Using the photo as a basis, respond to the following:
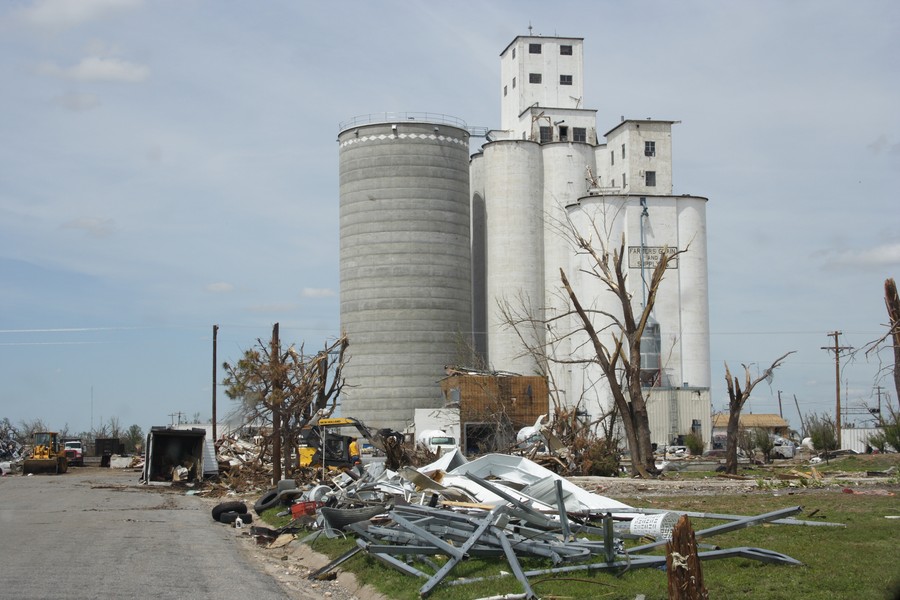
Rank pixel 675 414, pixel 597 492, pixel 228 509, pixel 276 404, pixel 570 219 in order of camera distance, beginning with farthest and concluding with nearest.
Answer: pixel 570 219 < pixel 675 414 < pixel 276 404 < pixel 228 509 < pixel 597 492

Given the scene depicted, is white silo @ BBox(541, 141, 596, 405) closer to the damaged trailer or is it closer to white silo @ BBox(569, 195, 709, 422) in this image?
white silo @ BBox(569, 195, 709, 422)

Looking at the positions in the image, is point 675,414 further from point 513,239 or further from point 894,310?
point 894,310

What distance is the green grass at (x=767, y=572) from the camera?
10.7 m

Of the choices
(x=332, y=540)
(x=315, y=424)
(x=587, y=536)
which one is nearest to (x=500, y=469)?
(x=332, y=540)

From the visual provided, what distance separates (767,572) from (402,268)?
71.7m

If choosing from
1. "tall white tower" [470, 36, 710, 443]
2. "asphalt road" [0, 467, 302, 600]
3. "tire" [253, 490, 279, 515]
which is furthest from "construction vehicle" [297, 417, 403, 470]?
"tall white tower" [470, 36, 710, 443]

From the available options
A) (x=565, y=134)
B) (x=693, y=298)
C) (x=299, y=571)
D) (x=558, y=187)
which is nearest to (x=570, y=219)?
(x=558, y=187)

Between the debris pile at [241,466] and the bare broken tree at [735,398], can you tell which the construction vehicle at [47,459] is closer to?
the debris pile at [241,466]

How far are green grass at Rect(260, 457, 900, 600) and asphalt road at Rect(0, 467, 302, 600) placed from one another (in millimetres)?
2111

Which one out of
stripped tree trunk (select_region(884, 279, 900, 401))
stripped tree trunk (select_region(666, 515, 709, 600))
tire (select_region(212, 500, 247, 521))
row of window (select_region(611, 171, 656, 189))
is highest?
row of window (select_region(611, 171, 656, 189))

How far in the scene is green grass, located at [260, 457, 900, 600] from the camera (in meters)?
10.7

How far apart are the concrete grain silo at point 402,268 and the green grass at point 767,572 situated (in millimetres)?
64532

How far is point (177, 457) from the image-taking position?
45906mm

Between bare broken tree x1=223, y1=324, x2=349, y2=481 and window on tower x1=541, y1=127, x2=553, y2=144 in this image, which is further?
window on tower x1=541, y1=127, x2=553, y2=144
